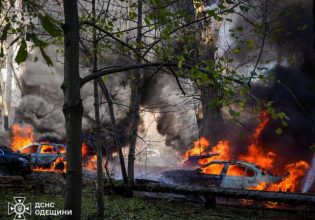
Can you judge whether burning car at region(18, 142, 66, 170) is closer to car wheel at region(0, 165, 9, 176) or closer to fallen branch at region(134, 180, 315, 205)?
car wheel at region(0, 165, 9, 176)

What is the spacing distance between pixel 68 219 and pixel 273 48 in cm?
1939

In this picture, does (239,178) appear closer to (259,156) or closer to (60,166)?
(259,156)

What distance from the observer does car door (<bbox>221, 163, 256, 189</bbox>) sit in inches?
483

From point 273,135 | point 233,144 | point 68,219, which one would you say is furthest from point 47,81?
point 68,219

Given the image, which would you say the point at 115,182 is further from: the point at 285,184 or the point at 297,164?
the point at 297,164

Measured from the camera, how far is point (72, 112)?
3525 millimetres

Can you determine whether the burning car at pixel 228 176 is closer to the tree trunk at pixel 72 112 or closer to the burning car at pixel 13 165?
the burning car at pixel 13 165

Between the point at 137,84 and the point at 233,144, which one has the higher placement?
the point at 137,84

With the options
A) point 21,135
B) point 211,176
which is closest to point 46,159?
point 211,176

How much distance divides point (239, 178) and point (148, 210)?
4010 millimetres

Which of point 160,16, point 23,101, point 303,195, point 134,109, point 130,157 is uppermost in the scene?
point 23,101

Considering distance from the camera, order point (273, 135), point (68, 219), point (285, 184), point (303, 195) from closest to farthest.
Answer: point (68, 219)
point (303, 195)
point (285, 184)
point (273, 135)

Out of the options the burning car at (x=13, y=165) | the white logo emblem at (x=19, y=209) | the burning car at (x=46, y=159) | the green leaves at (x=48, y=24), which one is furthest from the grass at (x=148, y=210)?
the green leaves at (x=48, y=24)

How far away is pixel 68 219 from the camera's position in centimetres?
344
